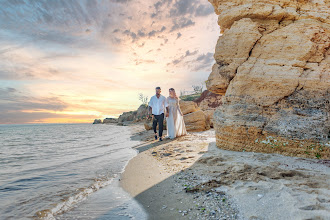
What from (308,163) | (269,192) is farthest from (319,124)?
(269,192)

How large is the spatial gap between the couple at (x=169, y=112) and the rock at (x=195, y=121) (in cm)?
228

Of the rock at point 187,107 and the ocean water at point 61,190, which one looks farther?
the rock at point 187,107

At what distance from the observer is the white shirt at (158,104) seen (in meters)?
9.39

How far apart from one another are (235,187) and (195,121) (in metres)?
9.44

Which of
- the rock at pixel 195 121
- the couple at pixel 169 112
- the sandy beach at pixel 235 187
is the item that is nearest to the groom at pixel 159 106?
the couple at pixel 169 112

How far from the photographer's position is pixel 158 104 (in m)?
9.38

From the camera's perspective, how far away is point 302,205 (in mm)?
2348

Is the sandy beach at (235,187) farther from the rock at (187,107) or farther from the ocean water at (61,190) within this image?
the rock at (187,107)

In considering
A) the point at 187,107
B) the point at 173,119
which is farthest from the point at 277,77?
the point at 187,107

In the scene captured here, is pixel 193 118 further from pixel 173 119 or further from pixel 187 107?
pixel 173 119

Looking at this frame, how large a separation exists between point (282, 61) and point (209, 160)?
358cm

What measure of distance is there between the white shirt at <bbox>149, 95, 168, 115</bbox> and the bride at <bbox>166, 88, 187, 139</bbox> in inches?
18.9

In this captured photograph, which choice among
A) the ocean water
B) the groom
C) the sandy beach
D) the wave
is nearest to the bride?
the groom

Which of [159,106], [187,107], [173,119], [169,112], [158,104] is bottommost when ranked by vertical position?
[173,119]
